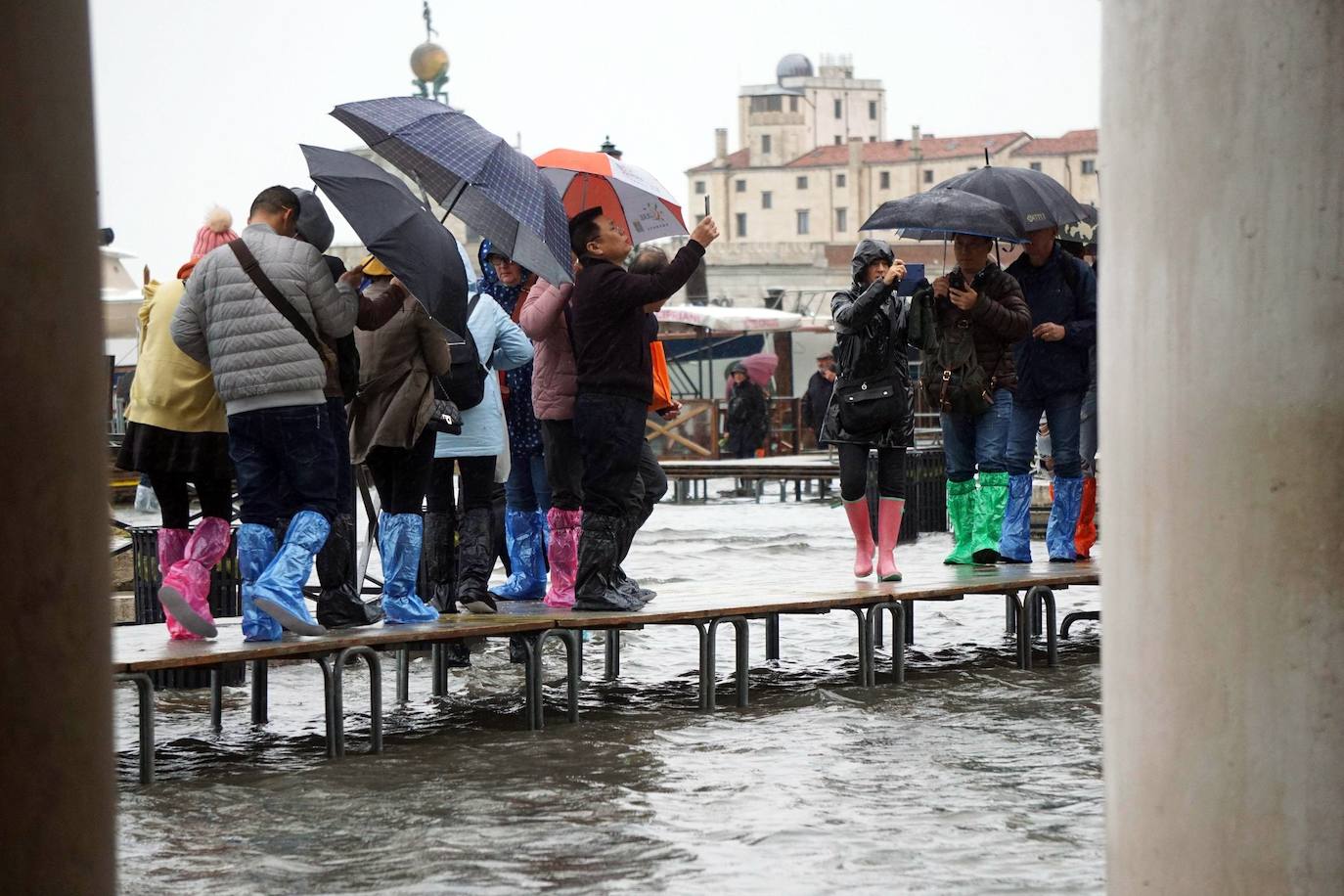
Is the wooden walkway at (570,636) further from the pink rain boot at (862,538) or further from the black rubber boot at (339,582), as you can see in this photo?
the pink rain boot at (862,538)

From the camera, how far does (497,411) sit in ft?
32.5

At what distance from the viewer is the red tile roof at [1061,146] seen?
409 feet

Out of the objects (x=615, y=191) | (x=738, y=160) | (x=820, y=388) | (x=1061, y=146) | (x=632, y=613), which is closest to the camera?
(x=632, y=613)

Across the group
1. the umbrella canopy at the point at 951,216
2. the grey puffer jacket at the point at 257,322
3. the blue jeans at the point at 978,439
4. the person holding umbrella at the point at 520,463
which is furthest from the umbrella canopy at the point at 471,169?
the blue jeans at the point at 978,439

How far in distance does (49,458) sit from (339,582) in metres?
6.12

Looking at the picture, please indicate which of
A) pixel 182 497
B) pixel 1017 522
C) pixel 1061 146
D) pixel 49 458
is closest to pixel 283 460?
pixel 182 497

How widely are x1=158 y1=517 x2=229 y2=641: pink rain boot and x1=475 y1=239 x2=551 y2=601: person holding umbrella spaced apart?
217 centimetres

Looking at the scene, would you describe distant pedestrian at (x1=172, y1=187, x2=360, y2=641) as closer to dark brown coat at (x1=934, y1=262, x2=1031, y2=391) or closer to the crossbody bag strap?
the crossbody bag strap

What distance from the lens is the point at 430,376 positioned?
9.08m

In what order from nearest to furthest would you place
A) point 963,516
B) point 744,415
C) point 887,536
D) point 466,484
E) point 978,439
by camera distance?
point 466,484
point 887,536
point 978,439
point 963,516
point 744,415

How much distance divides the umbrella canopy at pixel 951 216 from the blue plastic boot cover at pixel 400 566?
10.1 ft

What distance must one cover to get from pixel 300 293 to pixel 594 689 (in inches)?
130

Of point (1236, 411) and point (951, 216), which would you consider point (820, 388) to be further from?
point (1236, 411)

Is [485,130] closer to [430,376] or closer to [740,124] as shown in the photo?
[430,376]
